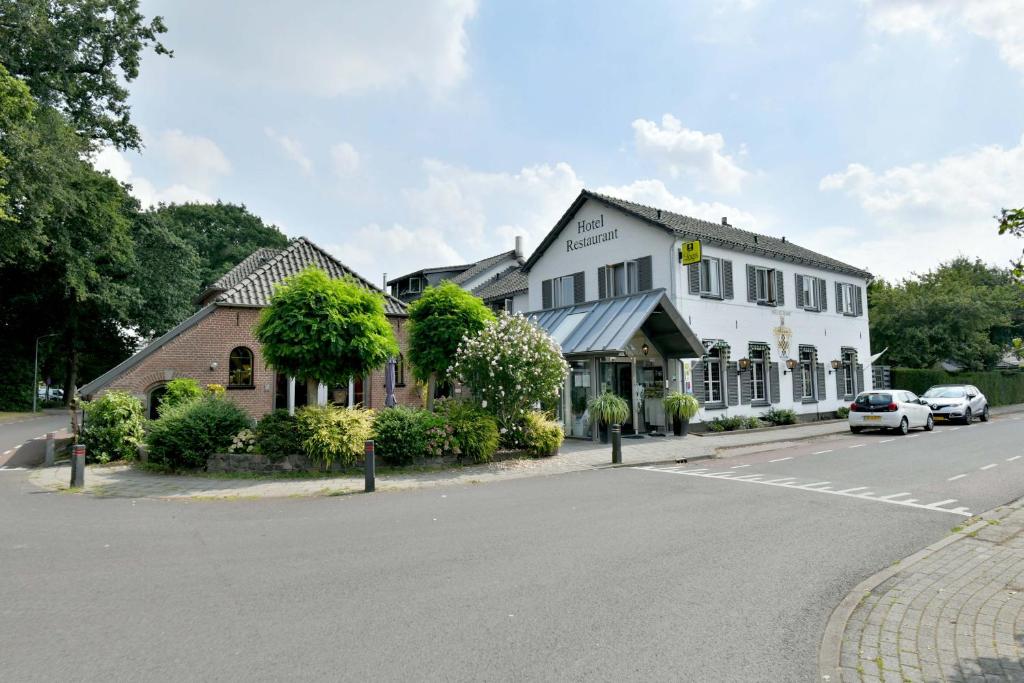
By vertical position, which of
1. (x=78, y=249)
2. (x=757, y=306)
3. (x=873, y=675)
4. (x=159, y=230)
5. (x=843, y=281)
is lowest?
(x=873, y=675)

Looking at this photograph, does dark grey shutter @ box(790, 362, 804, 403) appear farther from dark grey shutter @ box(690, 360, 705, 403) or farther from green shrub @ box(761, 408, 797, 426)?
dark grey shutter @ box(690, 360, 705, 403)

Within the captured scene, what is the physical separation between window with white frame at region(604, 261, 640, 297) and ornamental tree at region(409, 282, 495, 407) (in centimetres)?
854

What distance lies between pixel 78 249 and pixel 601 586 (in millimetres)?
36126

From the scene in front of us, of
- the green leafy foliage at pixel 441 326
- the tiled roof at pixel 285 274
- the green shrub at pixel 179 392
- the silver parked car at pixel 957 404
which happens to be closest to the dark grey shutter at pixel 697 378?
the green leafy foliage at pixel 441 326

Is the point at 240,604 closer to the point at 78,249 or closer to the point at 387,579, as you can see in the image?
the point at 387,579

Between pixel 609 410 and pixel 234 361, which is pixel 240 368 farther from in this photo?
pixel 609 410

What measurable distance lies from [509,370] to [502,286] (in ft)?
68.0

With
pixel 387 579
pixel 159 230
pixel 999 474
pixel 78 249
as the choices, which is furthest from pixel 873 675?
pixel 159 230

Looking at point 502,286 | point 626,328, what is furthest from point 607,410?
point 502,286

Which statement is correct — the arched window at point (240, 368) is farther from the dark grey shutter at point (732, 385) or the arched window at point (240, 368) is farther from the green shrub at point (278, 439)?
the dark grey shutter at point (732, 385)

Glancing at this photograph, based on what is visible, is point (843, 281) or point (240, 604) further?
point (843, 281)

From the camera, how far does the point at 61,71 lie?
930 inches

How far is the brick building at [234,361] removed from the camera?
17.8 m

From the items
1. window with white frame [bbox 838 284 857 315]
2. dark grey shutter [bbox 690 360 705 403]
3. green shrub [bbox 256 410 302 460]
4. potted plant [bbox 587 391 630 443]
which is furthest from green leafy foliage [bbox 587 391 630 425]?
window with white frame [bbox 838 284 857 315]
